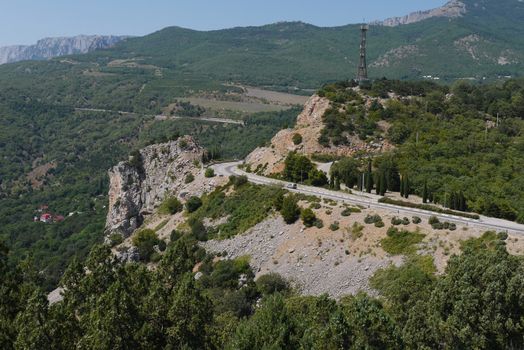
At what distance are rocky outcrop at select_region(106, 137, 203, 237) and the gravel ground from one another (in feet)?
74.4

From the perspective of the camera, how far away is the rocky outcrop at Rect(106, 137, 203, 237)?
75.7 m

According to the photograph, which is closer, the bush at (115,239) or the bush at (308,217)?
the bush at (308,217)

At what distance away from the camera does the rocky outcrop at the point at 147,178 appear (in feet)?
248

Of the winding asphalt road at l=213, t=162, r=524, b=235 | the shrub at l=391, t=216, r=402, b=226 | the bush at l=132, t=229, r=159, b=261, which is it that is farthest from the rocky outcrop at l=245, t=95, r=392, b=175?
the shrub at l=391, t=216, r=402, b=226

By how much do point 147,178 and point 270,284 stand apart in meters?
41.2

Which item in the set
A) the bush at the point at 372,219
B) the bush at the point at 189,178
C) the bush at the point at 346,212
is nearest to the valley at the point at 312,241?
the bush at the point at 372,219

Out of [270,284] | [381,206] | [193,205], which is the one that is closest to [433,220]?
[381,206]

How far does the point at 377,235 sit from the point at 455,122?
124 feet

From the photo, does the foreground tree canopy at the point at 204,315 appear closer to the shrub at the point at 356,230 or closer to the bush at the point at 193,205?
the shrub at the point at 356,230

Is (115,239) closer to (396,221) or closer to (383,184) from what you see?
(383,184)

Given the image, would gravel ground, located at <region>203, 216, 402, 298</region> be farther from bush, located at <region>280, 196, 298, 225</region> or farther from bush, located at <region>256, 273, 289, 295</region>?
bush, located at <region>256, 273, 289, 295</region>

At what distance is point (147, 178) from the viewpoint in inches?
3125

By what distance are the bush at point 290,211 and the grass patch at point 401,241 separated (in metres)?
10.5

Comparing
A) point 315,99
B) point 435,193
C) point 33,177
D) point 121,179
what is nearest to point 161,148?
point 121,179
